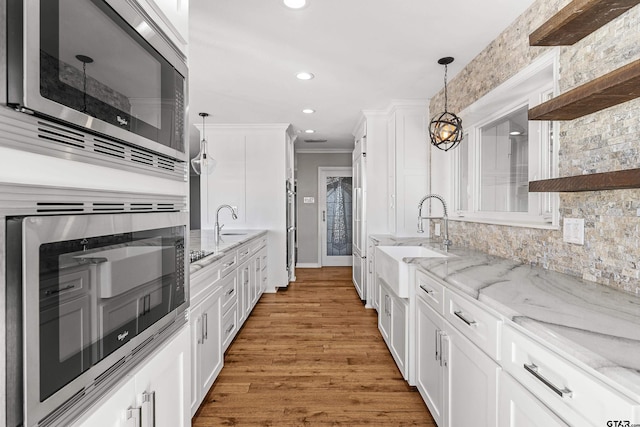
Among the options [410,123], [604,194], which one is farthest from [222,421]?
[410,123]

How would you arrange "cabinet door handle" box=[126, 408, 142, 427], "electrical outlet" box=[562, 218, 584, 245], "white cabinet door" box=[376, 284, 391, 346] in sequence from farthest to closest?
"white cabinet door" box=[376, 284, 391, 346], "electrical outlet" box=[562, 218, 584, 245], "cabinet door handle" box=[126, 408, 142, 427]

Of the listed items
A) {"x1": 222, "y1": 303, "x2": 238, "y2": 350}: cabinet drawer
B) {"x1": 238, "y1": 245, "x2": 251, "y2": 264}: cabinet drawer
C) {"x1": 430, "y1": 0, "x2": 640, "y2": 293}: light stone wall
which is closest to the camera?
{"x1": 430, "y1": 0, "x2": 640, "y2": 293}: light stone wall

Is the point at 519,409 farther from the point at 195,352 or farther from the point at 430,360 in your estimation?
the point at 195,352

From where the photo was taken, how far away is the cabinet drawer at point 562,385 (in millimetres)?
770

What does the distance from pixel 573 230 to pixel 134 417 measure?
6.27 ft

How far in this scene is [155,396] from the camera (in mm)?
1007

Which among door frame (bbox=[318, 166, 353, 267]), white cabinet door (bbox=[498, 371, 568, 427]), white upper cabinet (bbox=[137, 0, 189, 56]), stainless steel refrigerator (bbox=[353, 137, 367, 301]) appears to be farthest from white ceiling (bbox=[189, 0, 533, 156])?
door frame (bbox=[318, 166, 353, 267])

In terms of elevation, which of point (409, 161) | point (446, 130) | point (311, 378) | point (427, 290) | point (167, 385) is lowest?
point (311, 378)

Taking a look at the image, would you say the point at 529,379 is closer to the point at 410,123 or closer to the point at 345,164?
the point at 410,123

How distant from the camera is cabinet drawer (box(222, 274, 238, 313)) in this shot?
2607 mm

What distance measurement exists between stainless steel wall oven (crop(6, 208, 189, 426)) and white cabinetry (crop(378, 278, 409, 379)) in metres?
1.74

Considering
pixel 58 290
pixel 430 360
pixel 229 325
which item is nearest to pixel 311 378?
pixel 229 325

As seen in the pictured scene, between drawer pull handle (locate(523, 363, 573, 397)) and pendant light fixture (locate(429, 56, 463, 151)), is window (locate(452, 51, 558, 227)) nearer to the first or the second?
pendant light fixture (locate(429, 56, 463, 151))

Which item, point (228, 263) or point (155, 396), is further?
point (228, 263)
